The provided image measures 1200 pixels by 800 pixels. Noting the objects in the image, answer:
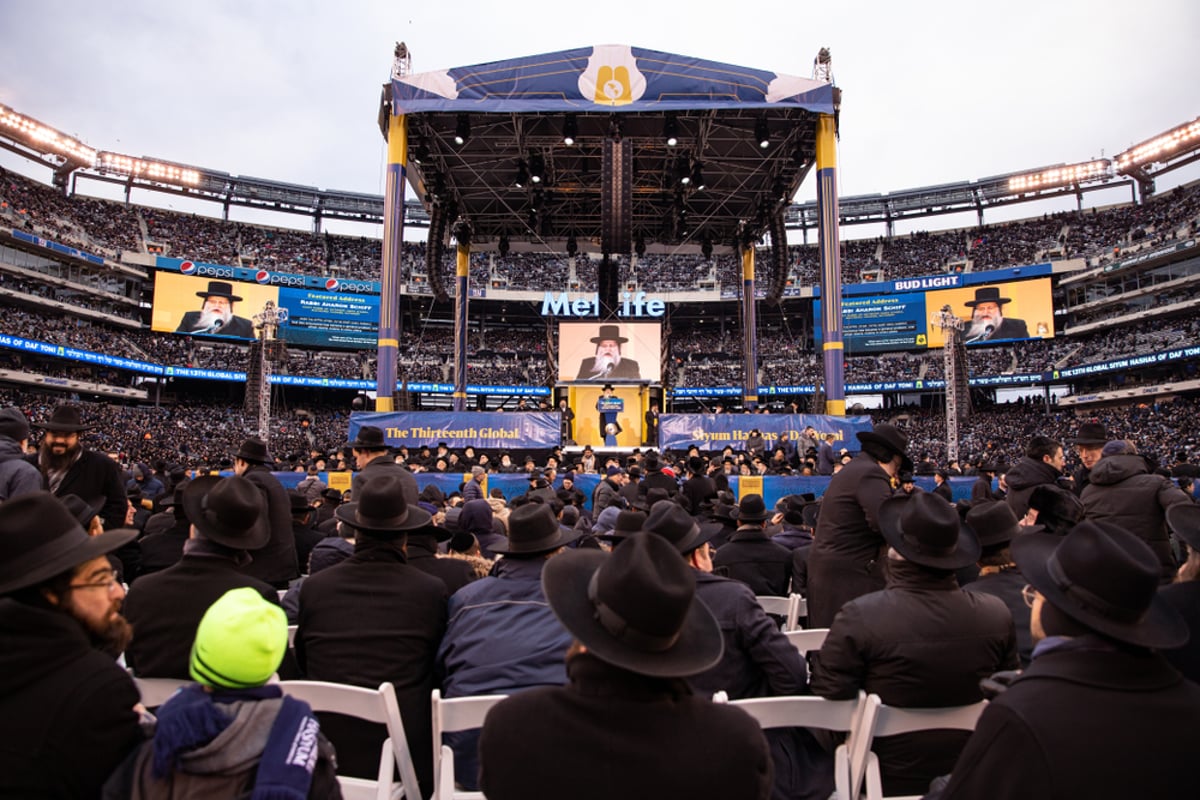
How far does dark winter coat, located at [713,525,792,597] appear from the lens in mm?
5230

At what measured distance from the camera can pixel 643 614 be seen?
158 cm

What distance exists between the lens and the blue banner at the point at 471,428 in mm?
18297

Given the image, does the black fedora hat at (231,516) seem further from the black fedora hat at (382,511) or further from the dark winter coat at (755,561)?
the dark winter coat at (755,561)

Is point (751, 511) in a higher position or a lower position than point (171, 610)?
higher

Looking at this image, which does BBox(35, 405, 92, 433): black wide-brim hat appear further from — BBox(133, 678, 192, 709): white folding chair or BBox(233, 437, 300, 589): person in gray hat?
BBox(133, 678, 192, 709): white folding chair

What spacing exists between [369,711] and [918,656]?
219 centimetres

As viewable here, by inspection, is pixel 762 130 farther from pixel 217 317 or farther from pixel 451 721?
pixel 217 317

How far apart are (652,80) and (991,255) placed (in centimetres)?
3759

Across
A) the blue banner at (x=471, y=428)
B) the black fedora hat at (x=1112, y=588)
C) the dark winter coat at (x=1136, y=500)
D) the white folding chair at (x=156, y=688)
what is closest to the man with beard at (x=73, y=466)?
the white folding chair at (x=156, y=688)

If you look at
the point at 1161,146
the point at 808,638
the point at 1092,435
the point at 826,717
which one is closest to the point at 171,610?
the point at 826,717

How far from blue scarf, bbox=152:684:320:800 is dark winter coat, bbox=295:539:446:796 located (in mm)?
1347

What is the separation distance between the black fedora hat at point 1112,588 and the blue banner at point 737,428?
56.4 feet

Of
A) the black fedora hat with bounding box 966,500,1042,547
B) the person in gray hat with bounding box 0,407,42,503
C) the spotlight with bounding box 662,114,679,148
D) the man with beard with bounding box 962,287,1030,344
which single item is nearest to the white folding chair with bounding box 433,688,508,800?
the black fedora hat with bounding box 966,500,1042,547

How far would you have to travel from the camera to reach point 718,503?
23.0 feet
